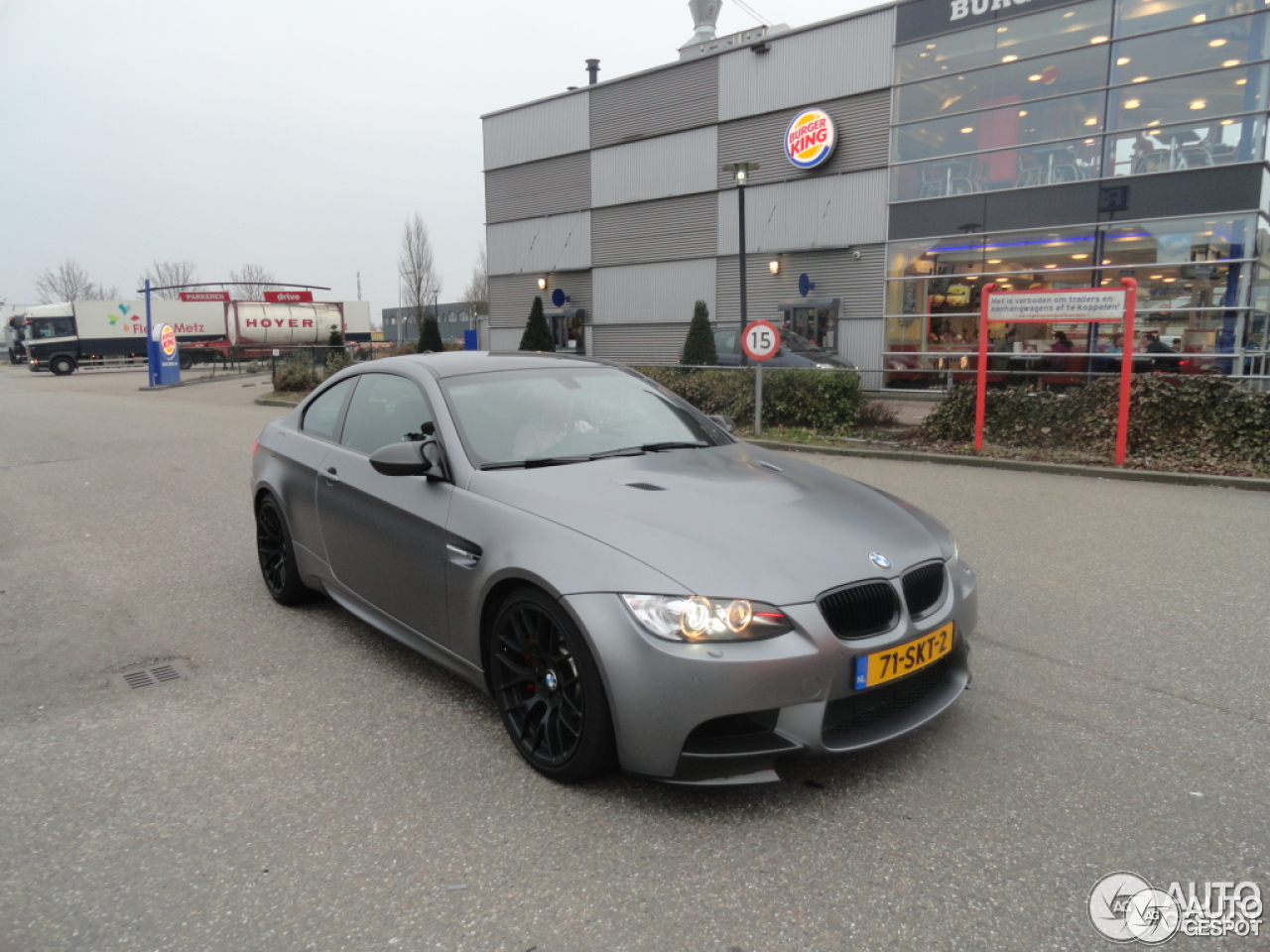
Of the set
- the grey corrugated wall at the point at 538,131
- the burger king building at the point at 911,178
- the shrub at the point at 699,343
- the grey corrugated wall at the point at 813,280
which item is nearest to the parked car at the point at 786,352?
the shrub at the point at 699,343

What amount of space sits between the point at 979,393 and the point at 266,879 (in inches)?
413

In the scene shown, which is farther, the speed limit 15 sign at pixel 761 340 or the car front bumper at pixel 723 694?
the speed limit 15 sign at pixel 761 340

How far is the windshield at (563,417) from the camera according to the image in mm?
3900

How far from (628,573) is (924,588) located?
3.62 feet

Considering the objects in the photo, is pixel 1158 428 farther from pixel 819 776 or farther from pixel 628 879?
pixel 628 879

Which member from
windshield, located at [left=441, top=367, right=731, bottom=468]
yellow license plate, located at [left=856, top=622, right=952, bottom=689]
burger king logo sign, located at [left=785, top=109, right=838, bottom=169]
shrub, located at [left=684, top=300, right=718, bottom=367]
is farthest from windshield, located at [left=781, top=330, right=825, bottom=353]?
yellow license plate, located at [left=856, top=622, right=952, bottom=689]

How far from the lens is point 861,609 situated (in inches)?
117

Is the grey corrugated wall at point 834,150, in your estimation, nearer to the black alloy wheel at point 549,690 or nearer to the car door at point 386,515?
the car door at point 386,515

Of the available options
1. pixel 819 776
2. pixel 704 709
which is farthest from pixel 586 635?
pixel 819 776

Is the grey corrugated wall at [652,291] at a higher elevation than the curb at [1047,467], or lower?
higher

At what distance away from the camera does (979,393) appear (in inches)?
447

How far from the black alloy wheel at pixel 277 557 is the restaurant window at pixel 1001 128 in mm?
19942

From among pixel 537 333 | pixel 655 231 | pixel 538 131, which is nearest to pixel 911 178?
pixel 655 231

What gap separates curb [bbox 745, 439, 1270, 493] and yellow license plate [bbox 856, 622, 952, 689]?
665cm
